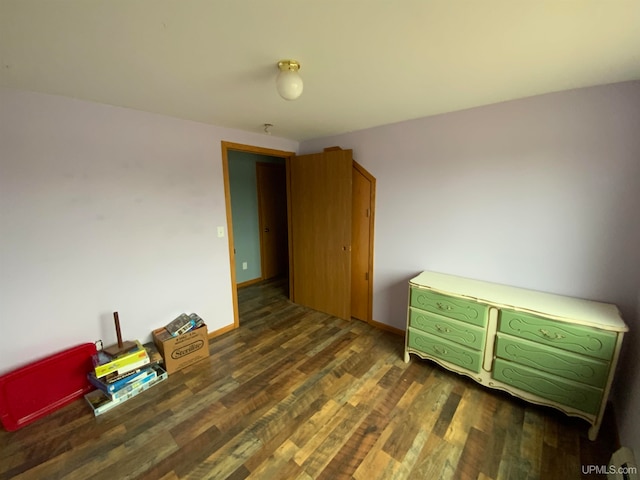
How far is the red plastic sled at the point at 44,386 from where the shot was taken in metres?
1.61

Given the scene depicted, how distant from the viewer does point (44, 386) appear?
1.73 m

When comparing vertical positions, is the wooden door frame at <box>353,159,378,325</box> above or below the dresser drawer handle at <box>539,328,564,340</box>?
above

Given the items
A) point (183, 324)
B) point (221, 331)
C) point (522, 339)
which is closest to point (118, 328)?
point (183, 324)

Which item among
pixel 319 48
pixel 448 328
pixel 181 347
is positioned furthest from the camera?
pixel 181 347

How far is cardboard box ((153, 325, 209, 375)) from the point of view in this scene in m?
2.14

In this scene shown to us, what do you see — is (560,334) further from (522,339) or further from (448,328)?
(448,328)

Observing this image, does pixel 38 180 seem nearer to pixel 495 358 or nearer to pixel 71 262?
pixel 71 262

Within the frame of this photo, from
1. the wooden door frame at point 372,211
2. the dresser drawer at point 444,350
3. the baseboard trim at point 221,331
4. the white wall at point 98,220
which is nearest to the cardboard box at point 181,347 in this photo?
the white wall at point 98,220

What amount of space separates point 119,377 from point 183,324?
1.81ft

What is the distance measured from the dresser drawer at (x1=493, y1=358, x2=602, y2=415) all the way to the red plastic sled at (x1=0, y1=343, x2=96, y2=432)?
9.81 ft

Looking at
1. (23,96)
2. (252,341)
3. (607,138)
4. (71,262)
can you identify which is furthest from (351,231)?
(23,96)

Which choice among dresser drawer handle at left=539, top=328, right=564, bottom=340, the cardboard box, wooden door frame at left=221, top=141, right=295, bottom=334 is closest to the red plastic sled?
the cardboard box

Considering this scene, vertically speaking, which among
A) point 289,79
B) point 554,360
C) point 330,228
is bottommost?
point 554,360

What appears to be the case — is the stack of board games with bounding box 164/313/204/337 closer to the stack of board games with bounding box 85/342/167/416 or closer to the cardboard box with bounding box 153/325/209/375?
the cardboard box with bounding box 153/325/209/375
